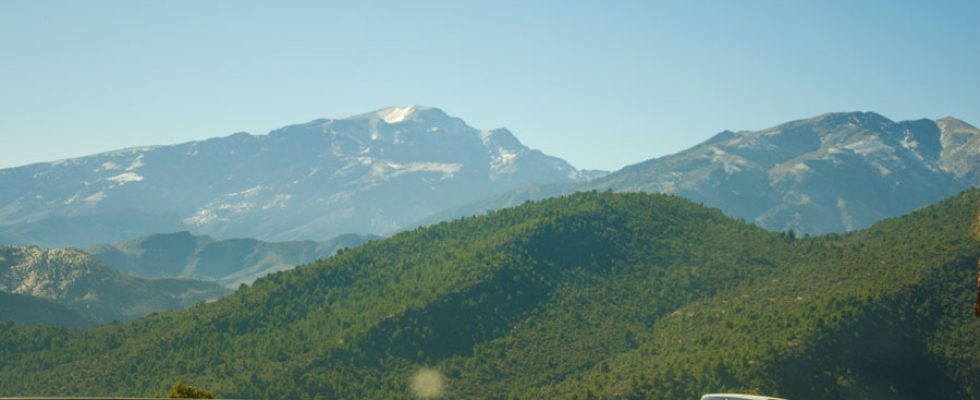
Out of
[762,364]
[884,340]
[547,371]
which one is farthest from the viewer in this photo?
[547,371]

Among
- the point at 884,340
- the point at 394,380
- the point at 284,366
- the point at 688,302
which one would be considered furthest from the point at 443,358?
the point at 884,340

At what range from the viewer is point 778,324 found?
160 m

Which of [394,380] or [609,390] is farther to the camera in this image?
[394,380]

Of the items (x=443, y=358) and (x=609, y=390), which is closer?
(x=609, y=390)

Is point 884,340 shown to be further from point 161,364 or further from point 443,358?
point 161,364

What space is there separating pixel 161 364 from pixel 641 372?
9461 centimetres

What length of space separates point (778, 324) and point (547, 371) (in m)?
40.6

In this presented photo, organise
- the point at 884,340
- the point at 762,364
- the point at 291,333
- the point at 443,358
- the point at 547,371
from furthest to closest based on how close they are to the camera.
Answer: the point at 291,333, the point at 443,358, the point at 547,371, the point at 884,340, the point at 762,364

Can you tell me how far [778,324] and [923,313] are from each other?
24268mm

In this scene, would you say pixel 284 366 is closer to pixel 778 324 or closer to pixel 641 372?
pixel 641 372

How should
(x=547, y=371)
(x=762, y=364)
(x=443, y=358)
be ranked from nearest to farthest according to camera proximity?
(x=762, y=364)
(x=547, y=371)
(x=443, y=358)

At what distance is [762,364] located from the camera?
14488cm

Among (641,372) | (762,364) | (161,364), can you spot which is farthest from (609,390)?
(161,364)

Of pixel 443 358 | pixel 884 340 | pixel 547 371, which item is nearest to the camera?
pixel 884 340
